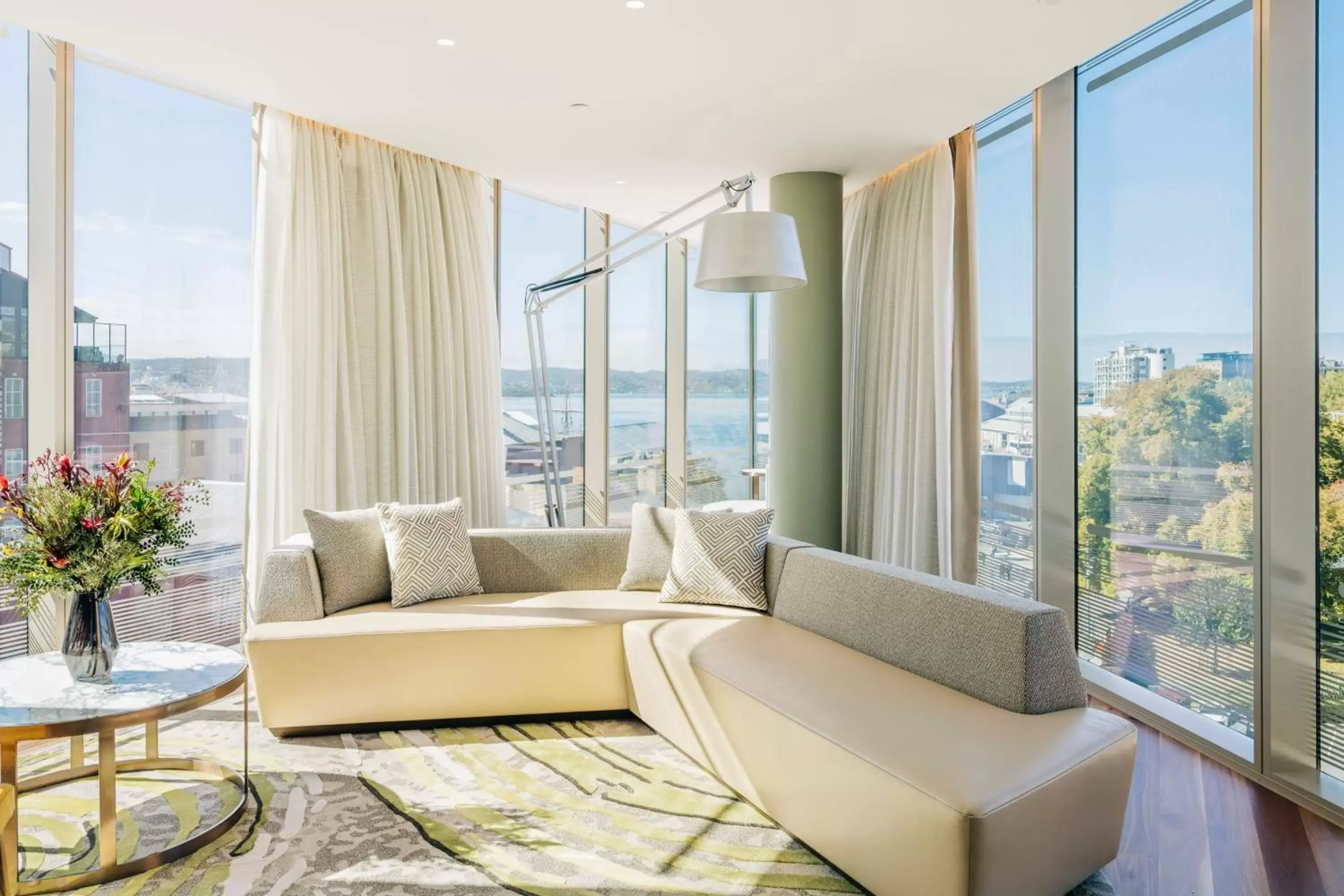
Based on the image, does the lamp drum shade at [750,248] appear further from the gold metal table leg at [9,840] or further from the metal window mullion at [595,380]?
the metal window mullion at [595,380]

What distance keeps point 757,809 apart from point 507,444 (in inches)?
133

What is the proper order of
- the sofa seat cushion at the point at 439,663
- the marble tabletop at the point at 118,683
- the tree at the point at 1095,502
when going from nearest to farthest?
the marble tabletop at the point at 118,683 < the sofa seat cushion at the point at 439,663 < the tree at the point at 1095,502

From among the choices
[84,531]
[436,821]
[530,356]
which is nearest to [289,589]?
[84,531]

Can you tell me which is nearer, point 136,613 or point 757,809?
point 757,809

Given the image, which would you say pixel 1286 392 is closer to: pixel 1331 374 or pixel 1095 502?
pixel 1331 374

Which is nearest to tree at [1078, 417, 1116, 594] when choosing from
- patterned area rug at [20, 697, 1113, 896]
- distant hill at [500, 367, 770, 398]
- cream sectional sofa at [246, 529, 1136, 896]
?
cream sectional sofa at [246, 529, 1136, 896]

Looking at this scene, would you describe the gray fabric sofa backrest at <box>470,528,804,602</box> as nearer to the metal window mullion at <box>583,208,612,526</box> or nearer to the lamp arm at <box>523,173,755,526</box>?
the lamp arm at <box>523,173,755,526</box>

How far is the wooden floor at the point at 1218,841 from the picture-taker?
6.88 feet

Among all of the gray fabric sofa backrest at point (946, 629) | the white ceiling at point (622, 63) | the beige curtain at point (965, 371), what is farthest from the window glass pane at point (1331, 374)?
the beige curtain at point (965, 371)

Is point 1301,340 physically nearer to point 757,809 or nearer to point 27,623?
point 757,809

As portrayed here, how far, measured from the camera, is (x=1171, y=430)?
10.4 ft

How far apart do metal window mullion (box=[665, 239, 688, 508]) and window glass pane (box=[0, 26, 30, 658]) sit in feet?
13.5

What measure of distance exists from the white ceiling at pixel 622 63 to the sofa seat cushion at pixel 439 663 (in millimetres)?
2192

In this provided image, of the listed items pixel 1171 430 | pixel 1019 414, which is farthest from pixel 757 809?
pixel 1019 414
